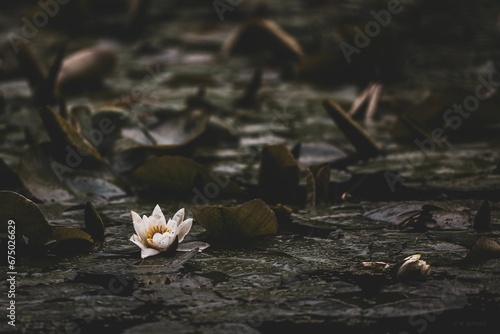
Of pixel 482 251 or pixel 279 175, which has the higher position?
pixel 279 175

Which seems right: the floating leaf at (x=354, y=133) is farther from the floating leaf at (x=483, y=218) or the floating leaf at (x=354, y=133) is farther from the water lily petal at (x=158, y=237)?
the water lily petal at (x=158, y=237)

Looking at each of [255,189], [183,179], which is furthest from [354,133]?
[183,179]

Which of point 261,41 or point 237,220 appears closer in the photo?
point 237,220

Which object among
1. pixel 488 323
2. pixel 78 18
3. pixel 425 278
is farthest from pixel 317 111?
pixel 78 18

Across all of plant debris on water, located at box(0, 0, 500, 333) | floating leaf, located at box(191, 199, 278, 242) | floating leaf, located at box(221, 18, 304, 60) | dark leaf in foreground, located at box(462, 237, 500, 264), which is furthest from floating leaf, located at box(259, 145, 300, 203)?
floating leaf, located at box(221, 18, 304, 60)

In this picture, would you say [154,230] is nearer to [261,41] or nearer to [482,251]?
[482,251]

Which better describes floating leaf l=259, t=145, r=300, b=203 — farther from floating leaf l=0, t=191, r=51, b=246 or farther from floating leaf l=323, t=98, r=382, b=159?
floating leaf l=0, t=191, r=51, b=246

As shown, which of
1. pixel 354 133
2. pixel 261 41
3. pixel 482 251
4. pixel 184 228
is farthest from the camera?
pixel 261 41

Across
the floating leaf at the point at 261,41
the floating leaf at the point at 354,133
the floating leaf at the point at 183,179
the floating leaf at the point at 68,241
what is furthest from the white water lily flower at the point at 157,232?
the floating leaf at the point at 261,41
